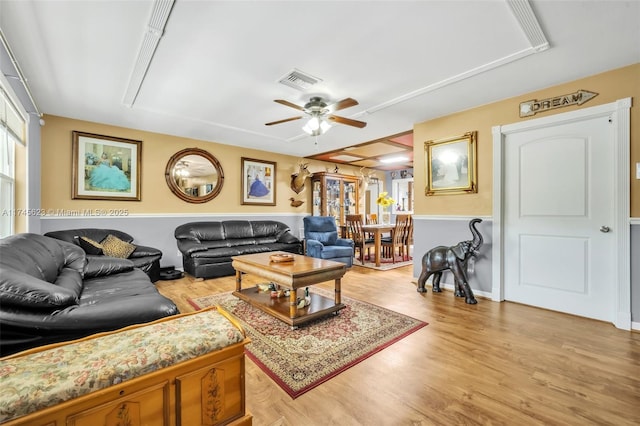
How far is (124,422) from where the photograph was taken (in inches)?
38.6

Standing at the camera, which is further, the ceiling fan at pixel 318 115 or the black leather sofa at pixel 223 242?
the black leather sofa at pixel 223 242

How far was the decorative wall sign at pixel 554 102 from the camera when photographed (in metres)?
2.79

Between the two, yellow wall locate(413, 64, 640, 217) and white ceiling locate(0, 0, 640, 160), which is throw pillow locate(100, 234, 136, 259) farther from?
yellow wall locate(413, 64, 640, 217)

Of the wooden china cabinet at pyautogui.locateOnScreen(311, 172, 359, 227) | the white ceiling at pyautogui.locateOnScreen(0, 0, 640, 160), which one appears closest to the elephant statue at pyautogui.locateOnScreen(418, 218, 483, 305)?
the white ceiling at pyautogui.locateOnScreen(0, 0, 640, 160)

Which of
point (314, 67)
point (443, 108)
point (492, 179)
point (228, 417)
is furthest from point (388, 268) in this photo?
point (228, 417)

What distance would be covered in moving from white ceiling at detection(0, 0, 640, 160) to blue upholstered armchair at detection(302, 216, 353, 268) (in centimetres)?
247

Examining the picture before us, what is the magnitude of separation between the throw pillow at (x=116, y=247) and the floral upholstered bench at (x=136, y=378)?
3.13m

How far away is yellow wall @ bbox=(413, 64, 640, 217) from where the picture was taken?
8.38ft

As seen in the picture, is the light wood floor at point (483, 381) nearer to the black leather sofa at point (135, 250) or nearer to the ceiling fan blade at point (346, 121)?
the ceiling fan blade at point (346, 121)

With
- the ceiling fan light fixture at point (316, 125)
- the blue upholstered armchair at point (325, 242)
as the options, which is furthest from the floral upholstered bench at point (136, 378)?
the blue upholstered armchair at point (325, 242)

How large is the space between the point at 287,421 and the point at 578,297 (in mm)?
3196

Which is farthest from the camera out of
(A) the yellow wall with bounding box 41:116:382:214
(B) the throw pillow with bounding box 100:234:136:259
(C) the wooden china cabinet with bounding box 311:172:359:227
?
(C) the wooden china cabinet with bounding box 311:172:359:227

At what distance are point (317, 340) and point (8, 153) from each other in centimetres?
380

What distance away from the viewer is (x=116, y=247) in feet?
12.5
